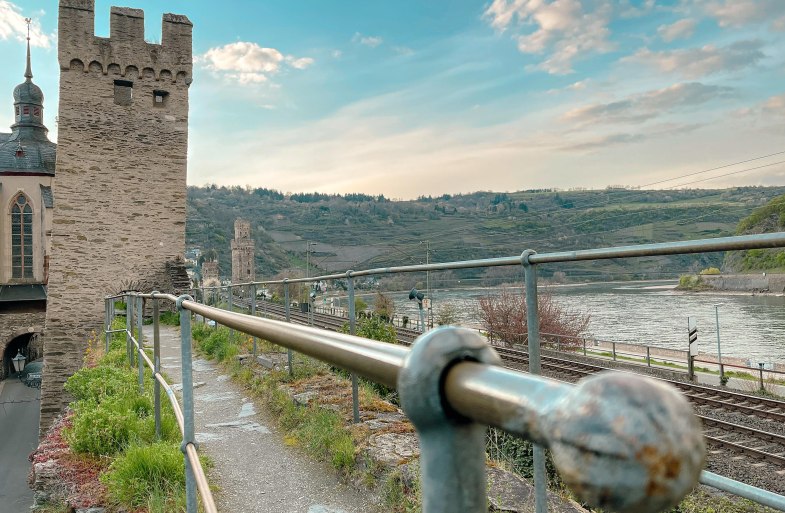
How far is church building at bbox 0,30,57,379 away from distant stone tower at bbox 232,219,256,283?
16301 millimetres

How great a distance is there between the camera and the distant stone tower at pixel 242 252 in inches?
1757

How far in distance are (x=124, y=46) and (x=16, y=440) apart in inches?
605

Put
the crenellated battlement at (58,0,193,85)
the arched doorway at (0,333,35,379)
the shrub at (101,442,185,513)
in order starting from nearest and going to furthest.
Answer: the shrub at (101,442,185,513), the crenellated battlement at (58,0,193,85), the arched doorway at (0,333,35,379)

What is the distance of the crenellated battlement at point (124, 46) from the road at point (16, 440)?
12.4 metres

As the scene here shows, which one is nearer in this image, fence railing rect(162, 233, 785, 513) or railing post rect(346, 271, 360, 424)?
fence railing rect(162, 233, 785, 513)

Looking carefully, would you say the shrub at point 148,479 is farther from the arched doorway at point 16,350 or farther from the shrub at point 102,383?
the arched doorway at point 16,350

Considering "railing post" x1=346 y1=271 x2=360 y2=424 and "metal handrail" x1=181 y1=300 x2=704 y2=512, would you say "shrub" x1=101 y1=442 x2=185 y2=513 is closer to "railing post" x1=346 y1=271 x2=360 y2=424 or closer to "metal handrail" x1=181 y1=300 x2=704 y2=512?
"railing post" x1=346 y1=271 x2=360 y2=424

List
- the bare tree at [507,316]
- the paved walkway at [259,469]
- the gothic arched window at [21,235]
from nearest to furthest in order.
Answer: the paved walkway at [259,469] → the bare tree at [507,316] → the gothic arched window at [21,235]

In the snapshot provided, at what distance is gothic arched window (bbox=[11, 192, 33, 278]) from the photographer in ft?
93.9

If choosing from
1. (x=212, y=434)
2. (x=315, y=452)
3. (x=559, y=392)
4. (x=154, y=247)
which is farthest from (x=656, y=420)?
(x=154, y=247)

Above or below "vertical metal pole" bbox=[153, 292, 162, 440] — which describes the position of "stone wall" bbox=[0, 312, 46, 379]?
below

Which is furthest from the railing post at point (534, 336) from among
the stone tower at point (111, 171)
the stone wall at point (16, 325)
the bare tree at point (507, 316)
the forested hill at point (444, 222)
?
the forested hill at point (444, 222)


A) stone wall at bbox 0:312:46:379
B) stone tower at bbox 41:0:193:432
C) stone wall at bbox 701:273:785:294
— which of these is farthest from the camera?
stone wall at bbox 701:273:785:294

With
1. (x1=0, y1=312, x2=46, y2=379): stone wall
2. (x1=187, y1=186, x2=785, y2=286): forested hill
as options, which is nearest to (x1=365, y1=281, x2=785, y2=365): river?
(x1=0, y1=312, x2=46, y2=379): stone wall
